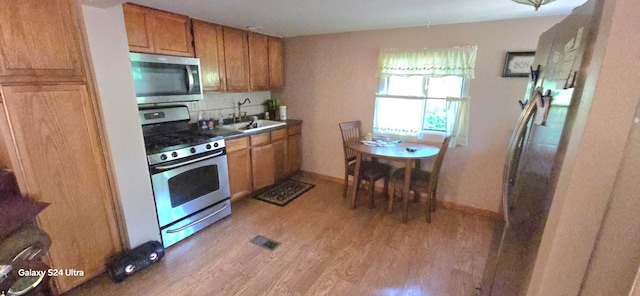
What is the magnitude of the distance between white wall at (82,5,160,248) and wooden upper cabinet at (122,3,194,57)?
462 millimetres

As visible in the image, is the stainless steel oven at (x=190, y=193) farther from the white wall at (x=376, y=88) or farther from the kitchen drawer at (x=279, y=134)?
the white wall at (x=376, y=88)

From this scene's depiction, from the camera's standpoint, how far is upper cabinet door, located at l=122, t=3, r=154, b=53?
2123 mm

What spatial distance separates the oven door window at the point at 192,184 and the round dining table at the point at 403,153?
1459mm

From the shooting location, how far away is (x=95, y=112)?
1.72 m

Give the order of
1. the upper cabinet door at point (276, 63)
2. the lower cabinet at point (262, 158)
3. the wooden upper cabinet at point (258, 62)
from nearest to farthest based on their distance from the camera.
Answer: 1. the lower cabinet at point (262, 158)
2. the wooden upper cabinet at point (258, 62)
3. the upper cabinet door at point (276, 63)

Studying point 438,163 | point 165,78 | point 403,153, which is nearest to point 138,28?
point 165,78

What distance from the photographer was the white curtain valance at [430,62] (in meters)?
2.64

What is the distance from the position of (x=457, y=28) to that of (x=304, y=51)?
1881mm

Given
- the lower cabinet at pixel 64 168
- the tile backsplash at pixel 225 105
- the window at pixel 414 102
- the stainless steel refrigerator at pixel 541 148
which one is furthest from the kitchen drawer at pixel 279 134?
the stainless steel refrigerator at pixel 541 148

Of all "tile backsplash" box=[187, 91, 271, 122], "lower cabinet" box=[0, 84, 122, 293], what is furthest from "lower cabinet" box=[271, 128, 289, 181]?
"lower cabinet" box=[0, 84, 122, 293]

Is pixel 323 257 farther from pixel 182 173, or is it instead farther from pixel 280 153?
pixel 280 153

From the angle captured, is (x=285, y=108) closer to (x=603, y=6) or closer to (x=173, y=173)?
(x=173, y=173)

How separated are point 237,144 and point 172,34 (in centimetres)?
120

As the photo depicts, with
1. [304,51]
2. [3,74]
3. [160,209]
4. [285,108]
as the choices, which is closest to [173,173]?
[160,209]
